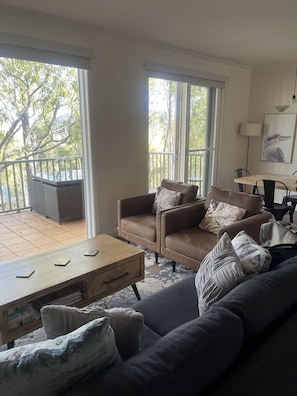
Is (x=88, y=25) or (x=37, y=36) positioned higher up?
(x=88, y=25)

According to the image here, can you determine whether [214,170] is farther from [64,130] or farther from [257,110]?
[64,130]

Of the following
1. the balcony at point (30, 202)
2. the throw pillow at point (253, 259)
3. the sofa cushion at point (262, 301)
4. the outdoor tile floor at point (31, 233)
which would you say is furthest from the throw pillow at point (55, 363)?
the balcony at point (30, 202)

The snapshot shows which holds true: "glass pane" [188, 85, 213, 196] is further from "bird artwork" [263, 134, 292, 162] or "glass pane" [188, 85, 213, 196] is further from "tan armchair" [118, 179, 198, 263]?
"tan armchair" [118, 179, 198, 263]

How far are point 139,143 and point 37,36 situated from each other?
1.74 meters

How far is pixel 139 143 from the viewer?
4.09 m

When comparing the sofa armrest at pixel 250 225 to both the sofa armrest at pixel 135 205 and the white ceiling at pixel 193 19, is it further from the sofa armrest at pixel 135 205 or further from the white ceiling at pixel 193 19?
the white ceiling at pixel 193 19

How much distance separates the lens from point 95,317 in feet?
3.55

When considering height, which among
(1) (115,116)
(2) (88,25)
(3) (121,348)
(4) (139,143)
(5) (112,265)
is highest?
(2) (88,25)

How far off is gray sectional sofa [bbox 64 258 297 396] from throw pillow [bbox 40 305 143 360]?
10cm

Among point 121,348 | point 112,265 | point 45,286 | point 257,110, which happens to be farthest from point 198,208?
point 257,110

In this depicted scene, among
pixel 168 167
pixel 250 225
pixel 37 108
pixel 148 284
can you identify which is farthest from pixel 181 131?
pixel 148 284

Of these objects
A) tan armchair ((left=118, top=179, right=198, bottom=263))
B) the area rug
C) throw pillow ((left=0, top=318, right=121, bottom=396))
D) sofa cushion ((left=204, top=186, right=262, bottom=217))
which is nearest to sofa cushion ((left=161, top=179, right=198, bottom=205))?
tan armchair ((left=118, top=179, right=198, bottom=263))

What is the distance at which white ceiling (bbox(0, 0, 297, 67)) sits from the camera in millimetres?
2625

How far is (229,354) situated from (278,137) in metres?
5.27
